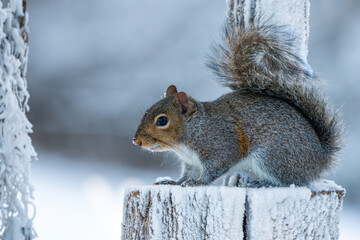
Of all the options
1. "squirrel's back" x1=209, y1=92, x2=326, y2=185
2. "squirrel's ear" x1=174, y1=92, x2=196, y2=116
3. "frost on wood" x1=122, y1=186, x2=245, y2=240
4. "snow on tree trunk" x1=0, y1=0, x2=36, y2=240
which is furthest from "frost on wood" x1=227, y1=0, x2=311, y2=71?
"snow on tree trunk" x1=0, y1=0, x2=36, y2=240

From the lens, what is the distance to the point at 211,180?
59.2 inches

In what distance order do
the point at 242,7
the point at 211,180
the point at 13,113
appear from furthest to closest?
the point at 242,7, the point at 211,180, the point at 13,113

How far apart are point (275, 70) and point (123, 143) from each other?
201cm

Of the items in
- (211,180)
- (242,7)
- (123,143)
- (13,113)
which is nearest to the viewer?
(13,113)

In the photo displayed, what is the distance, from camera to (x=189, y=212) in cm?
113

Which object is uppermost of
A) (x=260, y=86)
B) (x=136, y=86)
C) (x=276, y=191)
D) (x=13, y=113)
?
(x=136, y=86)

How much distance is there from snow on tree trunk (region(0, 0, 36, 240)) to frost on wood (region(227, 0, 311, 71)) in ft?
2.67

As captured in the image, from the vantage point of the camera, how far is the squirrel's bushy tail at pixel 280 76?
1.55m

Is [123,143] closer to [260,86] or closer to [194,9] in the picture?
[194,9]

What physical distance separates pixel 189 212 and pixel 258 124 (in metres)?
0.48

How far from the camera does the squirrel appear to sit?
59.2 inches

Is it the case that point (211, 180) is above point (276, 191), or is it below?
above

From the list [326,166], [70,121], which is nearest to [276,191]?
[326,166]

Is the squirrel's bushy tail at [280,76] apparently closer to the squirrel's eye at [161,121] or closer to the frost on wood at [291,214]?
the squirrel's eye at [161,121]
